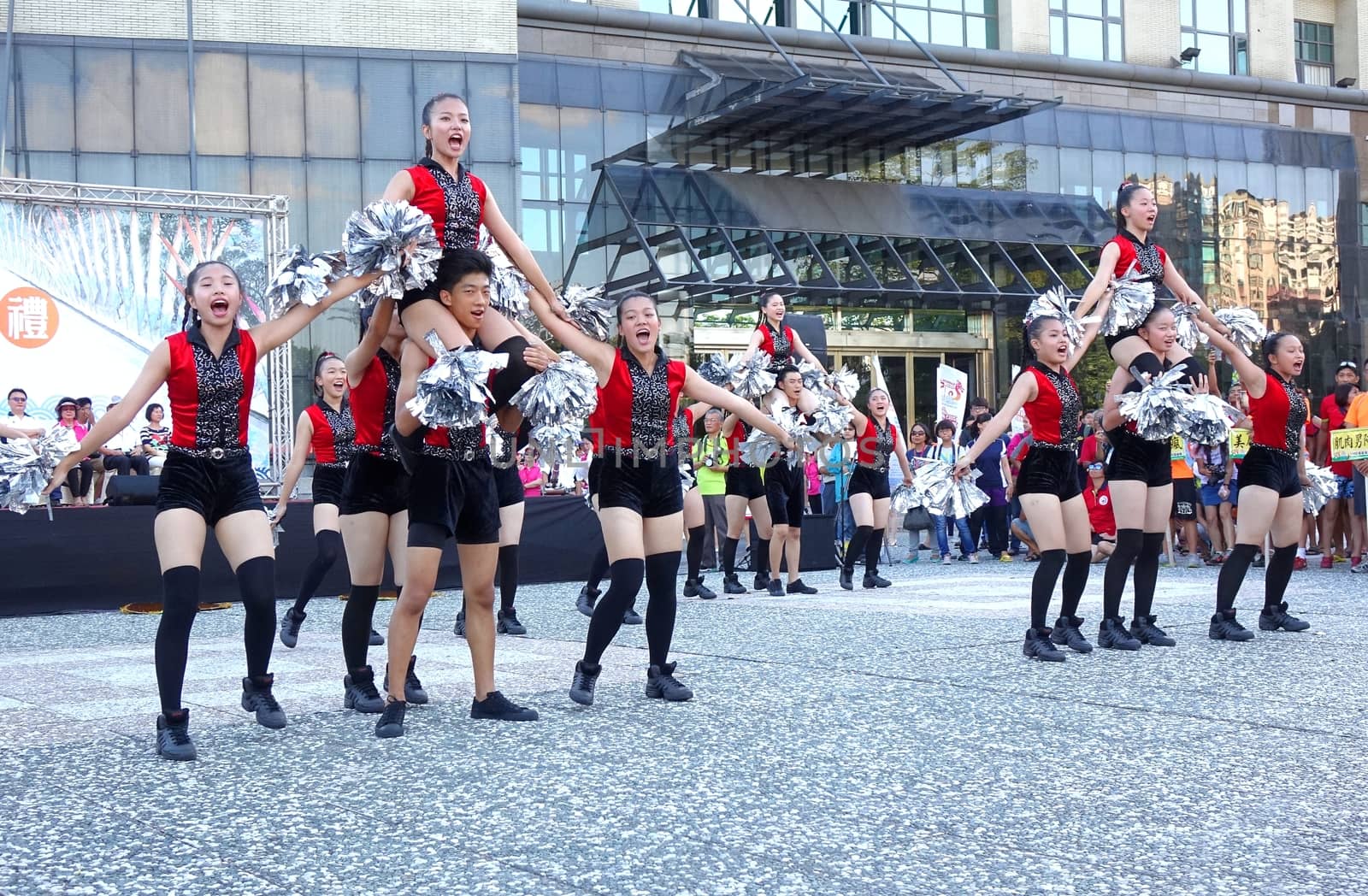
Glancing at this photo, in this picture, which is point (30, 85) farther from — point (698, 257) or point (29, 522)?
point (29, 522)

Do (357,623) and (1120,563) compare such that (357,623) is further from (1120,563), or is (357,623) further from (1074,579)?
(1120,563)

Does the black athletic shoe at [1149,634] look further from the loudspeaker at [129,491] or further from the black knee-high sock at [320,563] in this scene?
the loudspeaker at [129,491]

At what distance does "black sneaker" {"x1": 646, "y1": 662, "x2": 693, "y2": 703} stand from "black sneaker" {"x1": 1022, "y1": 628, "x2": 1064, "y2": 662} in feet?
6.91

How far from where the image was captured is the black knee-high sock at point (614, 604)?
237 inches

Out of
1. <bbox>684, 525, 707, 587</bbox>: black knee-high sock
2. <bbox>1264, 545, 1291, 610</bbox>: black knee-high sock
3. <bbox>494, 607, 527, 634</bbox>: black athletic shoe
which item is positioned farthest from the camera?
<bbox>684, 525, 707, 587</bbox>: black knee-high sock

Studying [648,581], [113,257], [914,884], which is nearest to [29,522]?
[113,257]

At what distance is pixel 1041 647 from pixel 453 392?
3.69 m

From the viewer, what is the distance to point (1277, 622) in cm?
853

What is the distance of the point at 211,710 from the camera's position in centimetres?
616

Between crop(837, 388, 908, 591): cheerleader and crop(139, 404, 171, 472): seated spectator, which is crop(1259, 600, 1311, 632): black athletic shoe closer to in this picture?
crop(837, 388, 908, 591): cheerleader

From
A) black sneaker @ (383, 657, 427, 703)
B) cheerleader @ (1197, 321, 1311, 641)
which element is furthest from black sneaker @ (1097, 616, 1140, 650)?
black sneaker @ (383, 657, 427, 703)

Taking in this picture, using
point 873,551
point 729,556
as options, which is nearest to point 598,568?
point 729,556

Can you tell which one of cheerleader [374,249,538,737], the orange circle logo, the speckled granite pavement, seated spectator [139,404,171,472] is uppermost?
the orange circle logo

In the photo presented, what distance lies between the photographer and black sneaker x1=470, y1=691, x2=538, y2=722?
5652mm
